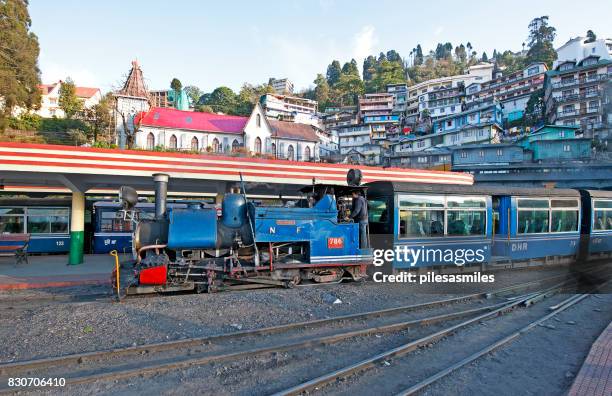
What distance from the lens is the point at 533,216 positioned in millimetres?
11992

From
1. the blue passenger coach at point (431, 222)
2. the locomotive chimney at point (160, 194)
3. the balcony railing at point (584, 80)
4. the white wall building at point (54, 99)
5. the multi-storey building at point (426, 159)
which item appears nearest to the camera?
the locomotive chimney at point (160, 194)

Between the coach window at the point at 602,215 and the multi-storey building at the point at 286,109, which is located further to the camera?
the multi-storey building at the point at 286,109

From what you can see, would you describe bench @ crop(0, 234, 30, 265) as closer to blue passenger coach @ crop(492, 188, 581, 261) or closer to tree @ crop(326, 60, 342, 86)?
blue passenger coach @ crop(492, 188, 581, 261)

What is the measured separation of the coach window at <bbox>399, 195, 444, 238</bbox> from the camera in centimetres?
977

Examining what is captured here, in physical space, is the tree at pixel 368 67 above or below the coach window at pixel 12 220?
above

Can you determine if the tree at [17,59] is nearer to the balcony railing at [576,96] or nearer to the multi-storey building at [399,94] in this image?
the balcony railing at [576,96]

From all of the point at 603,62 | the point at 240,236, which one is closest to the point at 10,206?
the point at 240,236

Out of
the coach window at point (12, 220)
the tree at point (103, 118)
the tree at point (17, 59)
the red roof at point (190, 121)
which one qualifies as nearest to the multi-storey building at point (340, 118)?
the red roof at point (190, 121)

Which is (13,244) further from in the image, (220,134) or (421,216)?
(220,134)

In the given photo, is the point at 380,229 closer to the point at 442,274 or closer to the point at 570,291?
the point at 442,274

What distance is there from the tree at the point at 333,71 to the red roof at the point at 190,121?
99223 millimetres

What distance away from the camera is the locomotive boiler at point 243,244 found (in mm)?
7785

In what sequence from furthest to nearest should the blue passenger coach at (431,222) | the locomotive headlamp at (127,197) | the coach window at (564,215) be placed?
the coach window at (564,215)
the blue passenger coach at (431,222)
the locomotive headlamp at (127,197)

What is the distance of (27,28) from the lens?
34.5 m
